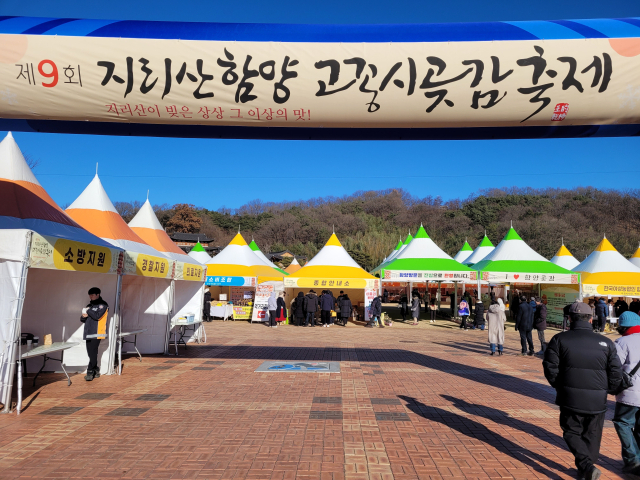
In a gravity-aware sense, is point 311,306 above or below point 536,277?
below

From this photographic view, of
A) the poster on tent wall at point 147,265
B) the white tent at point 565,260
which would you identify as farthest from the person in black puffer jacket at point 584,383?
the white tent at point 565,260

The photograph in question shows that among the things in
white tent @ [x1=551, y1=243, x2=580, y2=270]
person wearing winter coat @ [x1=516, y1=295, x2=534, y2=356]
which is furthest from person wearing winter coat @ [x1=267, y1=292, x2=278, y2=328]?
white tent @ [x1=551, y1=243, x2=580, y2=270]

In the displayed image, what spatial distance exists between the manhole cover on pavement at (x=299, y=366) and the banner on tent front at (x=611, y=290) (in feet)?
46.0

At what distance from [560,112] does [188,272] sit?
7936mm

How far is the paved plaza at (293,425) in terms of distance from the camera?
3.62 m

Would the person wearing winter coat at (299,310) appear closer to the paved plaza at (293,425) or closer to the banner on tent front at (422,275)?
the banner on tent front at (422,275)

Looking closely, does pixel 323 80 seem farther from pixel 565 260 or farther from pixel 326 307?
pixel 565 260

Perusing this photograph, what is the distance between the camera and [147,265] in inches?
311

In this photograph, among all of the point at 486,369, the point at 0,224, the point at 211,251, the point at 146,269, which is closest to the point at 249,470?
the point at 0,224

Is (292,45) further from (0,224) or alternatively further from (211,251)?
(211,251)

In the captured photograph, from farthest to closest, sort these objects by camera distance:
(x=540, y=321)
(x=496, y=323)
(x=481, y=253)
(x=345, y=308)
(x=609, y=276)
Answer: (x=481, y=253), (x=609, y=276), (x=345, y=308), (x=540, y=321), (x=496, y=323)

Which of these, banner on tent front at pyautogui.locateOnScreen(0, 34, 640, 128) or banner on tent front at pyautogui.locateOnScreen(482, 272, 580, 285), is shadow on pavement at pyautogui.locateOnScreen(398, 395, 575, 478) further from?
banner on tent front at pyautogui.locateOnScreen(482, 272, 580, 285)

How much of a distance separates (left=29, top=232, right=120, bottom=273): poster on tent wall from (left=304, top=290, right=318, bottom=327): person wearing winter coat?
10.6m

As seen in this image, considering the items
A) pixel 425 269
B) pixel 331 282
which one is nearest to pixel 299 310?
pixel 331 282
